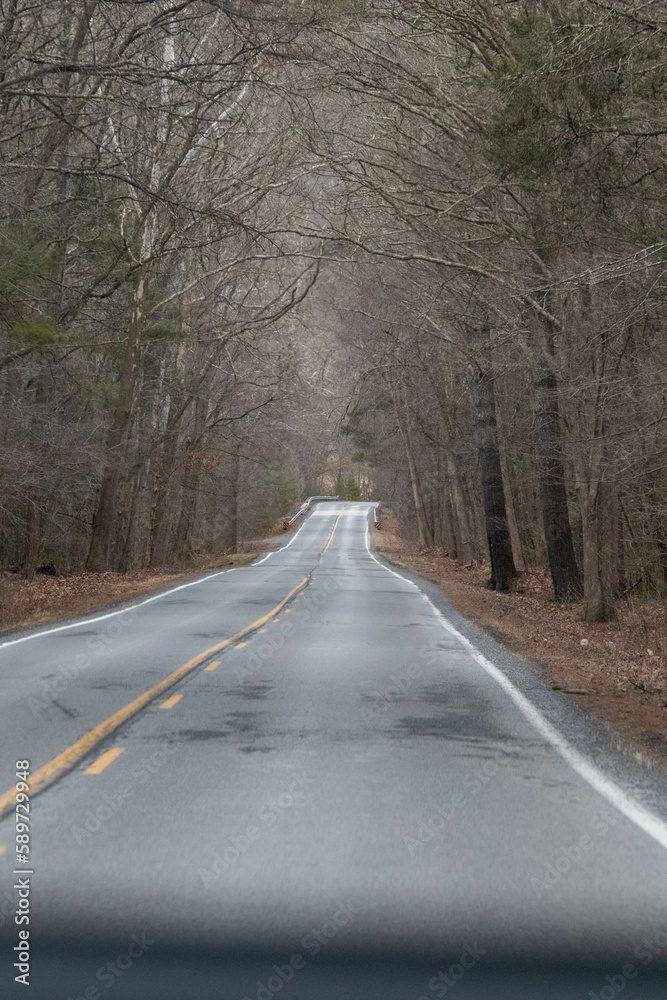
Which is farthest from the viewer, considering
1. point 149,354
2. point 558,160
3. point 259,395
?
point 259,395

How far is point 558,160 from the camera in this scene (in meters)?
13.9

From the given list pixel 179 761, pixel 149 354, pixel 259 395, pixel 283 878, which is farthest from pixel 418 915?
pixel 259 395

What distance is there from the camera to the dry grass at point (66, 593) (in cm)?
2020

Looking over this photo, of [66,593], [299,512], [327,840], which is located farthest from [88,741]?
[299,512]

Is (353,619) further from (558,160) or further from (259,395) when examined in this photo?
(259,395)

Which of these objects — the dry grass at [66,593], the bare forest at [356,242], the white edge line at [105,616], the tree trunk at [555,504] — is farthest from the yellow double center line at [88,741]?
the tree trunk at [555,504]

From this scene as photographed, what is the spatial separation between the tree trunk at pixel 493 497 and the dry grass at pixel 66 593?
948cm

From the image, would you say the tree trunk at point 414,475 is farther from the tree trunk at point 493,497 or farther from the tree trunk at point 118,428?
the tree trunk at point 118,428

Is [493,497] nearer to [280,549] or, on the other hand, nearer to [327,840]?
[327,840]

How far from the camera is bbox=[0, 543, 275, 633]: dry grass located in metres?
20.2

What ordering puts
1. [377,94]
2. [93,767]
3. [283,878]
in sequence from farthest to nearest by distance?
[377,94], [93,767], [283,878]

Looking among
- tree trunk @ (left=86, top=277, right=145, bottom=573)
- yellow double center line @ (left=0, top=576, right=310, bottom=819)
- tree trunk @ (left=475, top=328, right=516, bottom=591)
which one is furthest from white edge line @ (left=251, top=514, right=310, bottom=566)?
yellow double center line @ (left=0, top=576, right=310, bottom=819)

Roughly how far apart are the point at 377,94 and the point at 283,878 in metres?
14.2

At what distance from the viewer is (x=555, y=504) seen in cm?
2475
